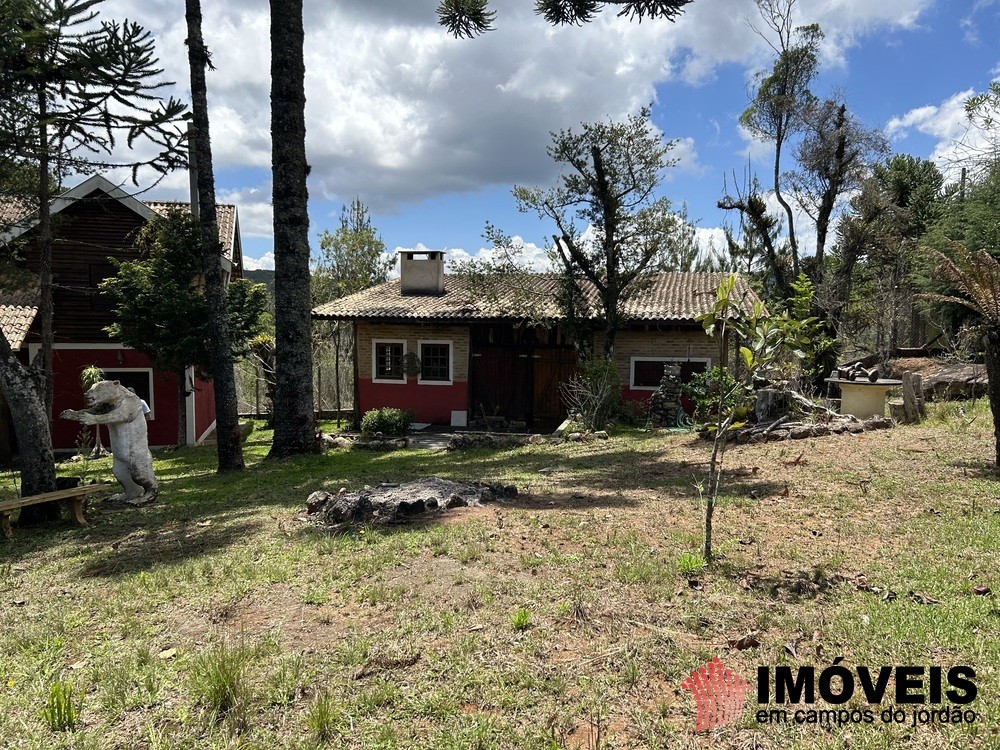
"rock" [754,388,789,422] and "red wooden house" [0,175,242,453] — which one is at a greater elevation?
"red wooden house" [0,175,242,453]

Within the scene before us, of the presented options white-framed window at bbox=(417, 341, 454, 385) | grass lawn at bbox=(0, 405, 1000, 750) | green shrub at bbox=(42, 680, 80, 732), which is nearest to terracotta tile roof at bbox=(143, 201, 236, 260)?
white-framed window at bbox=(417, 341, 454, 385)

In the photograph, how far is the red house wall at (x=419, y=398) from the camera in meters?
19.6

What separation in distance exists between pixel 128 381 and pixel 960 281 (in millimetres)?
18394

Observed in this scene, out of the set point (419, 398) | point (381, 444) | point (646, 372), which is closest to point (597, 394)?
point (646, 372)

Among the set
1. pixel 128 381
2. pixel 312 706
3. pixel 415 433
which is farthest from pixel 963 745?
pixel 128 381

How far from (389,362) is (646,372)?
26.2 feet

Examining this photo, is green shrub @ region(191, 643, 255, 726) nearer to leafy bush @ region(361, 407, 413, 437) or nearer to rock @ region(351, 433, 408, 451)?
rock @ region(351, 433, 408, 451)

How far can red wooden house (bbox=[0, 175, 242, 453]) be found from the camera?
16453mm

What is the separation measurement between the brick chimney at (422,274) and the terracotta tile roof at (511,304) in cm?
51

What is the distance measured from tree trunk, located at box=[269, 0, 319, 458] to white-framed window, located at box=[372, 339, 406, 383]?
24.6ft

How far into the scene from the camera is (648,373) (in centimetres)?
1850

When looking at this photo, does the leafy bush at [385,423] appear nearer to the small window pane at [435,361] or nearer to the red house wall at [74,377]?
the small window pane at [435,361]

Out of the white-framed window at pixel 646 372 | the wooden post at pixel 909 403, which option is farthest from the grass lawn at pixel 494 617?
the white-framed window at pixel 646 372

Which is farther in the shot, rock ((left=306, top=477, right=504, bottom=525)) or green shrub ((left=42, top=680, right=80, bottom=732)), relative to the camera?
rock ((left=306, top=477, right=504, bottom=525))
